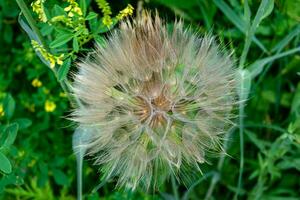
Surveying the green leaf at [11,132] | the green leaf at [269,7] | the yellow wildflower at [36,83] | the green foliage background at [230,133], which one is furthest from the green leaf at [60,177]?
the green leaf at [269,7]

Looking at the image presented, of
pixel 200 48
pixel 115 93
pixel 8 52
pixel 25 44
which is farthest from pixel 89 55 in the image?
pixel 8 52

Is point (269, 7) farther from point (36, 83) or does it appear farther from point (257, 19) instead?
point (36, 83)

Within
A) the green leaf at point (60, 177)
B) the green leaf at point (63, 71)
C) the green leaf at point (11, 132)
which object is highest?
the green leaf at point (63, 71)

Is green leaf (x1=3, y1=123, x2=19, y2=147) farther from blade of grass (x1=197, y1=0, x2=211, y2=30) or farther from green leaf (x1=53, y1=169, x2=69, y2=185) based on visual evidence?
blade of grass (x1=197, y1=0, x2=211, y2=30)

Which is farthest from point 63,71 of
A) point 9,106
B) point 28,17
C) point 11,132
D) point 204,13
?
point 204,13

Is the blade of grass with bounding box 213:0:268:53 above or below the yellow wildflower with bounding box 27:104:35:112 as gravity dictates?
above

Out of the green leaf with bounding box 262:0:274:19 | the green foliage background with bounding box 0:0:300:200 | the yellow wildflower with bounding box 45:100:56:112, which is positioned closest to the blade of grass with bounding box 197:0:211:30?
the green foliage background with bounding box 0:0:300:200

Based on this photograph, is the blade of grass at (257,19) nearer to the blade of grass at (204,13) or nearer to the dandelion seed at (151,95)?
the dandelion seed at (151,95)
